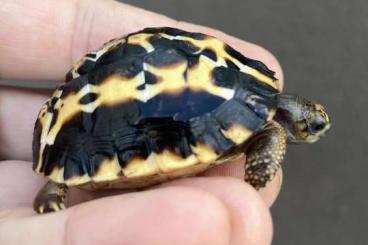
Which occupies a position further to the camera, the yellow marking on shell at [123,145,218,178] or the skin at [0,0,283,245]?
the yellow marking on shell at [123,145,218,178]

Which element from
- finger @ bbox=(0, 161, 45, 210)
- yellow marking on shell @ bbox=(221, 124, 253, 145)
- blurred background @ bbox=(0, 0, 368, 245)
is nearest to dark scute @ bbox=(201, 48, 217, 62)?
yellow marking on shell @ bbox=(221, 124, 253, 145)

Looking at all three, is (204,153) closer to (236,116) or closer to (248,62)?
(236,116)

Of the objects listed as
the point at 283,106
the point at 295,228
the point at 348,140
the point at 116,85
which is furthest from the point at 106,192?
the point at 348,140

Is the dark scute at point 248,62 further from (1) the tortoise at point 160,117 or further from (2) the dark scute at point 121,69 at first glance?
(2) the dark scute at point 121,69

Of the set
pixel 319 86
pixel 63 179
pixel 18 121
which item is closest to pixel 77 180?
pixel 63 179

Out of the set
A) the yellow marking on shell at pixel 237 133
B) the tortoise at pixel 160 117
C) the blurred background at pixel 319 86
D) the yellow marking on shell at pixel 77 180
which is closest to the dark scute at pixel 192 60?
the tortoise at pixel 160 117

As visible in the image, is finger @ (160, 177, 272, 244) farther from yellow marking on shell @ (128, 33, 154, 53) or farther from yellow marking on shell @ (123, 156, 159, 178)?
yellow marking on shell @ (128, 33, 154, 53)

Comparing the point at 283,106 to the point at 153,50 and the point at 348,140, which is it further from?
the point at 348,140
